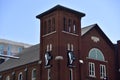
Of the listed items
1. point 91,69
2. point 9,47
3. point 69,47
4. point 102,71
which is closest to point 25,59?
point 69,47

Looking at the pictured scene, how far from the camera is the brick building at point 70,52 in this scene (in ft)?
177

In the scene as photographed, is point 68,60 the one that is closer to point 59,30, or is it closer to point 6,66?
point 59,30

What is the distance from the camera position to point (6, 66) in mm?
73688

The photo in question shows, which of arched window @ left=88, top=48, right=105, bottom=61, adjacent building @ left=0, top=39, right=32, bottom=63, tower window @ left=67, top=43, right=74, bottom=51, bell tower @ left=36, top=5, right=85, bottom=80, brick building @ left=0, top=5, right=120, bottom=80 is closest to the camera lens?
bell tower @ left=36, top=5, right=85, bottom=80

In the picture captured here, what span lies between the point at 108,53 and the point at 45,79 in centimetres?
1372

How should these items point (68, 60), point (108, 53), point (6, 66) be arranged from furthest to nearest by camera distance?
1. point (6, 66)
2. point (108, 53)
3. point (68, 60)

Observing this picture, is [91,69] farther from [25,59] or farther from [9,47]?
[9,47]

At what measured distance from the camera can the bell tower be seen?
53312mm

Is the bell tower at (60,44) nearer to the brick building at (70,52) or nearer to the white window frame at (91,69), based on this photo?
the brick building at (70,52)

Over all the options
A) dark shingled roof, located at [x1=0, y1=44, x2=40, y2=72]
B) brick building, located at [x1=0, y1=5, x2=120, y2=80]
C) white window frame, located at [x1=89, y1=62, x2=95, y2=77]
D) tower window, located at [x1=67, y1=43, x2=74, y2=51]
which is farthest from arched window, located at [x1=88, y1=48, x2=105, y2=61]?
dark shingled roof, located at [x1=0, y1=44, x2=40, y2=72]

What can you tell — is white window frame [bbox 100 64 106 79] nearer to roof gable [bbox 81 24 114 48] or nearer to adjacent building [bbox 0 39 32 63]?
roof gable [bbox 81 24 114 48]

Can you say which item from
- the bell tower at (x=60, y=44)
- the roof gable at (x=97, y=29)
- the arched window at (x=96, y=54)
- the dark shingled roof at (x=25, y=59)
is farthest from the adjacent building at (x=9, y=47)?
the arched window at (x=96, y=54)

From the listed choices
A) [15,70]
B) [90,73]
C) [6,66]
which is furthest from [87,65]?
[6,66]

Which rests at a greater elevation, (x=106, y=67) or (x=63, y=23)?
(x=63, y=23)
